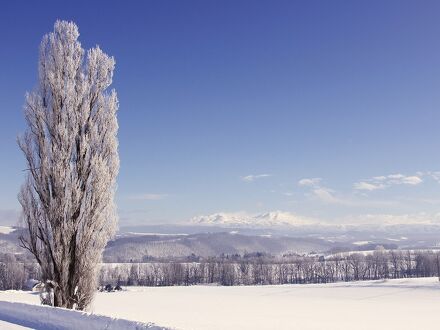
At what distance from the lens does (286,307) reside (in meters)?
54.1

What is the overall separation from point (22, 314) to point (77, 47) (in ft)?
36.4

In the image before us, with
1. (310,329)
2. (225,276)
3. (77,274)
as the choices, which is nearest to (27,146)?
(77,274)

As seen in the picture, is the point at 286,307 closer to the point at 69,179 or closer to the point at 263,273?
the point at 69,179

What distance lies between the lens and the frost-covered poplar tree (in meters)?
Answer: 18.9

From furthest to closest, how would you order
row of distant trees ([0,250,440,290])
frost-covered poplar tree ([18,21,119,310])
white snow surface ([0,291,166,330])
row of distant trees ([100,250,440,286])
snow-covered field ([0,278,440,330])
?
row of distant trees ([100,250,440,286])
row of distant trees ([0,250,440,290])
snow-covered field ([0,278,440,330])
frost-covered poplar tree ([18,21,119,310])
white snow surface ([0,291,166,330])

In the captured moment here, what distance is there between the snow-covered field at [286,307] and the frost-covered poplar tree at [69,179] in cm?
480

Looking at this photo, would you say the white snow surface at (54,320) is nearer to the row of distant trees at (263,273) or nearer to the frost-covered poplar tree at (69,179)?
the frost-covered poplar tree at (69,179)

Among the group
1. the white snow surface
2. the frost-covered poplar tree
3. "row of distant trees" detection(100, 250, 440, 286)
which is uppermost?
the frost-covered poplar tree

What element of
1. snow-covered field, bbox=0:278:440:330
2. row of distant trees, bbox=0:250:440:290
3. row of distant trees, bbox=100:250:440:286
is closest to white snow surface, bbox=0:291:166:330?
snow-covered field, bbox=0:278:440:330

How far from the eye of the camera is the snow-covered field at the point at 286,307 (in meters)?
33.5

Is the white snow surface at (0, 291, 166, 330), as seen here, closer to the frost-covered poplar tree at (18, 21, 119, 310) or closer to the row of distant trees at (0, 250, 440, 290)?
the frost-covered poplar tree at (18, 21, 119, 310)

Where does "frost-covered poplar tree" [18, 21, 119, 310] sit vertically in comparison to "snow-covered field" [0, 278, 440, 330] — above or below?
above

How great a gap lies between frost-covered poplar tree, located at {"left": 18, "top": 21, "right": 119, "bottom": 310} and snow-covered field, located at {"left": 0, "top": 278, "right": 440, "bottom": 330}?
480 cm

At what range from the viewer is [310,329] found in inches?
1140
